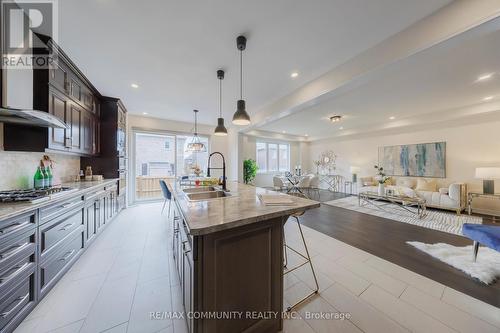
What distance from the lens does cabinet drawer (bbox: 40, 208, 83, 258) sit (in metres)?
1.57

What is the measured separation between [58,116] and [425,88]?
6.13 meters

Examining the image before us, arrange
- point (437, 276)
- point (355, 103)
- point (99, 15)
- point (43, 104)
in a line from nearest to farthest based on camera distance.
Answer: point (99, 15), point (437, 276), point (43, 104), point (355, 103)

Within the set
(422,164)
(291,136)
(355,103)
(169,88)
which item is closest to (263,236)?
(169,88)

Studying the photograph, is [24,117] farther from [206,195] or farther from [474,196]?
[474,196]

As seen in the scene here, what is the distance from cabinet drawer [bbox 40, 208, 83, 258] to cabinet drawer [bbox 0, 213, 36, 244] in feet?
0.53

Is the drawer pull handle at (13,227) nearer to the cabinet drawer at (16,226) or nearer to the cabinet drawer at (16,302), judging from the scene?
the cabinet drawer at (16,226)

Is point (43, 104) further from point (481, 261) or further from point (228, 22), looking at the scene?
point (481, 261)

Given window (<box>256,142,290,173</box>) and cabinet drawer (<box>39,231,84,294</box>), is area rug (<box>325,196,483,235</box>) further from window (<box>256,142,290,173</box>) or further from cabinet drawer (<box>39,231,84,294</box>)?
cabinet drawer (<box>39,231,84,294</box>)

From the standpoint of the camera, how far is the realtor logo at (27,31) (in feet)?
5.11

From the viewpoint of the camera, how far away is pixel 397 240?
2.73m

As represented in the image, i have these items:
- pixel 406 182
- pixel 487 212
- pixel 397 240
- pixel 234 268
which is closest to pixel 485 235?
pixel 397 240

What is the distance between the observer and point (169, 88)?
334 centimetres

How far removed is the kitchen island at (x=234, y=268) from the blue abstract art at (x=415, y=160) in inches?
245

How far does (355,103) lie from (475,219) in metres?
3.62
